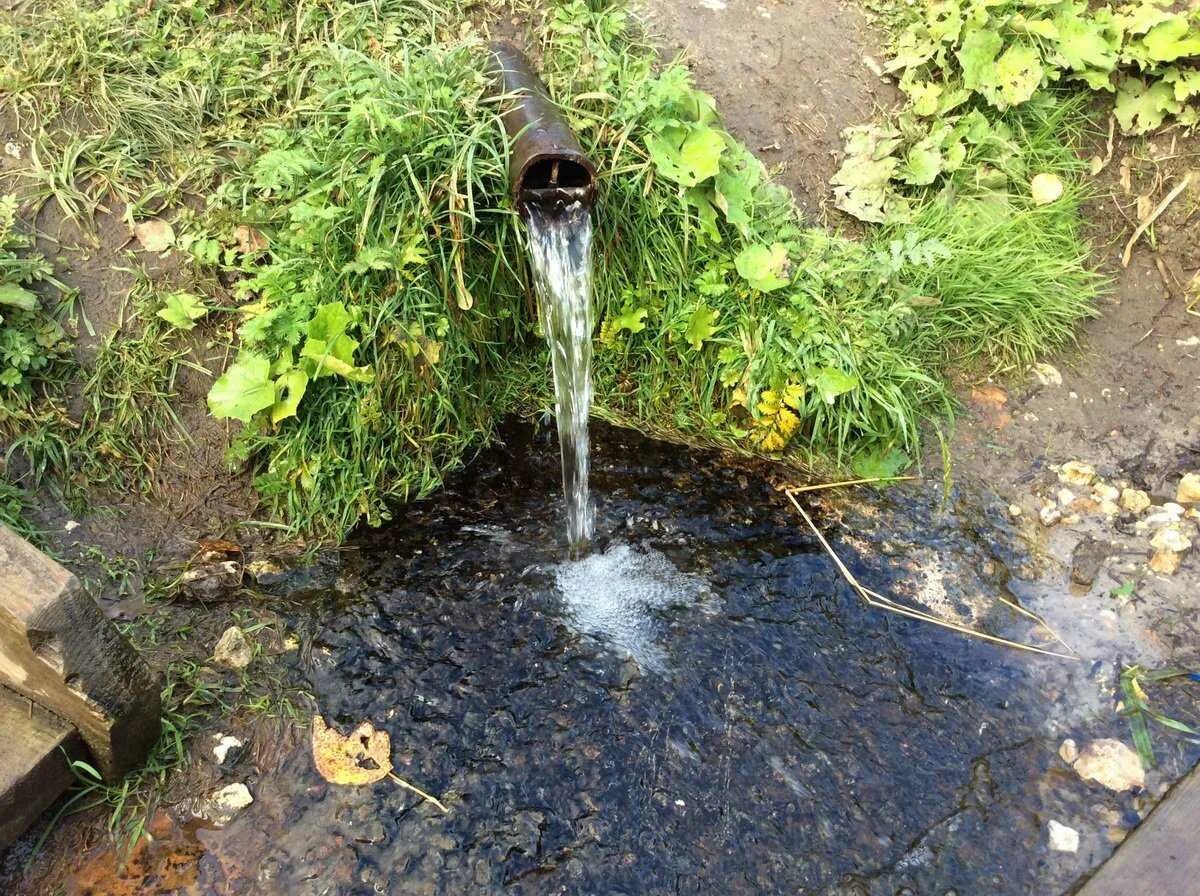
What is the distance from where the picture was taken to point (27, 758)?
238 centimetres

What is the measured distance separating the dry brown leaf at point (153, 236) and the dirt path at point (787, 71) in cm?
246

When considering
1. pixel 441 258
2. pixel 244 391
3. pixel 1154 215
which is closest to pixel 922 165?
pixel 1154 215

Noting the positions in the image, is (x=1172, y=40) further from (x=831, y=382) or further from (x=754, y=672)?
(x=754, y=672)

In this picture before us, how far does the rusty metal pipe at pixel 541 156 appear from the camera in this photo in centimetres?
317

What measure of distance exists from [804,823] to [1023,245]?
2807 millimetres

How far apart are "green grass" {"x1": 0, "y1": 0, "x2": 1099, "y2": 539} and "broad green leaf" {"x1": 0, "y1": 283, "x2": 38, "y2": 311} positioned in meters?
0.30

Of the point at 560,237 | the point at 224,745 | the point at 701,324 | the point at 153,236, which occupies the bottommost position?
the point at 224,745

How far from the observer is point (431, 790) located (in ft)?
9.16

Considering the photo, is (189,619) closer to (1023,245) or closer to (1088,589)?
(1088,589)

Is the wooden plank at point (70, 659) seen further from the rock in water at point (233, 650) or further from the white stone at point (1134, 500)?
the white stone at point (1134, 500)

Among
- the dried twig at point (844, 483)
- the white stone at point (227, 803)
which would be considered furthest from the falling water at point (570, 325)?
the white stone at point (227, 803)

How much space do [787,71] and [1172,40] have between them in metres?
1.72

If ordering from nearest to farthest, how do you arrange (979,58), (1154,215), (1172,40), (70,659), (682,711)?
(70,659) → (682,711) → (1172,40) → (979,58) → (1154,215)

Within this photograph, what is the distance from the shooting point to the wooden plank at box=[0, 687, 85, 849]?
2359 millimetres
